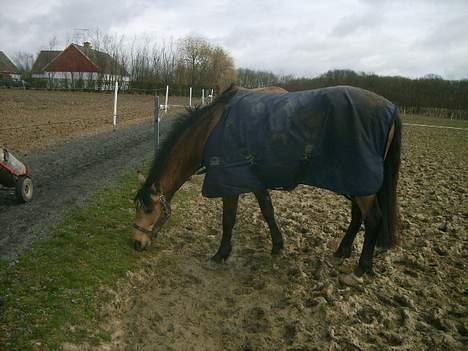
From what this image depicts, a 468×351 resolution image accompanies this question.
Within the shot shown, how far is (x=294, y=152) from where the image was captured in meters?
3.46

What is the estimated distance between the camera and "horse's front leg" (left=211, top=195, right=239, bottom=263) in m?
3.86

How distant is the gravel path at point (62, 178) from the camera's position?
13.5 ft

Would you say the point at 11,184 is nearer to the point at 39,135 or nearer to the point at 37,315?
the point at 37,315

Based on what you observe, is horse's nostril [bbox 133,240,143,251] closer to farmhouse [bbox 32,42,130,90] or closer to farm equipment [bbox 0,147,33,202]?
farm equipment [bbox 0,147,33,202]

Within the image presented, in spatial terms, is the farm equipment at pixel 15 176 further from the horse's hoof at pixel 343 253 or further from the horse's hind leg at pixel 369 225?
the horse's hind leg at pixel 369 225

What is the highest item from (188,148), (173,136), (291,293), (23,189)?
(173,136)

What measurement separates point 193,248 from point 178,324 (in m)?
1.38

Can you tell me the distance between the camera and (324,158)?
11.5 feet

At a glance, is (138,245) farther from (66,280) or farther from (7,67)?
(7,67)

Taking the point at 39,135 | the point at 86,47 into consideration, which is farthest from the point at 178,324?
the point at 86,47

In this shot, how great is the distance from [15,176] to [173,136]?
2.56 m

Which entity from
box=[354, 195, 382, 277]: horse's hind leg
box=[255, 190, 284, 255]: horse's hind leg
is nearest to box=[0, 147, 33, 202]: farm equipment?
box=[255, 190, 284, 255]: horse's hind leg

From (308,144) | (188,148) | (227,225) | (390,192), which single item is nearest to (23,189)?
(188,148)

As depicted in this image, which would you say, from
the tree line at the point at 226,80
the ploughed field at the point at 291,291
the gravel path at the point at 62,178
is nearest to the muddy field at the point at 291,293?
the ploughed field at the point at 291,291
